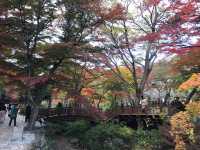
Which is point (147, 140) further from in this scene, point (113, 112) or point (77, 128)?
point (77, 128)

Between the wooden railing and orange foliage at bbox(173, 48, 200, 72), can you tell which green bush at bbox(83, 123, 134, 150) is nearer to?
the wooden railing

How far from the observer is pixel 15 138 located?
862 inches

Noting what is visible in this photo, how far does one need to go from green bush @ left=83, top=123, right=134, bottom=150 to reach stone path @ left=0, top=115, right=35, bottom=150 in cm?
312

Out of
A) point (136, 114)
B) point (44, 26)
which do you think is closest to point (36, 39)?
point (44, 26)

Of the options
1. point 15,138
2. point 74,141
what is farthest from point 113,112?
point 15,138

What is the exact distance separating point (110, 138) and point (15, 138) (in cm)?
493

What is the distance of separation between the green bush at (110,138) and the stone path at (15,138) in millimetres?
3124

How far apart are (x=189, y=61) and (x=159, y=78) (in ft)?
53.9

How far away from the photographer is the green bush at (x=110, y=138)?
2141cm

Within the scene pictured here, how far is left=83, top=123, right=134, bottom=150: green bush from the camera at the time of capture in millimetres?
21411

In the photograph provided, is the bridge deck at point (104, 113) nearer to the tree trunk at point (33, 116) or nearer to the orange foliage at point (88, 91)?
the tree trunk at point (33, 116)

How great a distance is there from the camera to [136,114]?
24172 mm

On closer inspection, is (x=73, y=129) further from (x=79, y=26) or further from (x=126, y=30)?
(x=126, y=30)

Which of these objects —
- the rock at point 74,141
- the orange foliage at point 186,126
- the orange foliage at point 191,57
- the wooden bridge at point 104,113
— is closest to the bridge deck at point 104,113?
the wooden bridge at point 104,113
